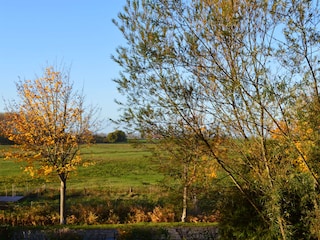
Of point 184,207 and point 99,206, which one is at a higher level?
point 184,207

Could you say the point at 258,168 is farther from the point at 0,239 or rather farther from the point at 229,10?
the point at 0,239

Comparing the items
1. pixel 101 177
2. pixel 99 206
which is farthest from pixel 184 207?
pixel 101 177

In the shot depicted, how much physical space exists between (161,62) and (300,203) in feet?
11.5

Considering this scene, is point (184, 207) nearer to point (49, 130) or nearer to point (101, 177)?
point (49, 130)

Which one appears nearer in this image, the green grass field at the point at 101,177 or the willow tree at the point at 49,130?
the willow tree at the point at 49,130

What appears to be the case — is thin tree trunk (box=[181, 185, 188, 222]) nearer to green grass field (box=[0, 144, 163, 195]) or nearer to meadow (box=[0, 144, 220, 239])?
meadow (box=[0, 144, 220, 239])

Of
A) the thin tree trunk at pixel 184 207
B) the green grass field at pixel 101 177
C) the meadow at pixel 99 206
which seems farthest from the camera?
the green grass field at pixel 101 177

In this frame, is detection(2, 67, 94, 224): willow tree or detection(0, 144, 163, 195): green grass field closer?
detection(2, 67, 94, 224): willow tree

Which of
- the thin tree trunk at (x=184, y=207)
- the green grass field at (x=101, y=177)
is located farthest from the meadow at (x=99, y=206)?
the thin tree trunk at (x=184, y=207)

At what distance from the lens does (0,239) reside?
9.70 meters

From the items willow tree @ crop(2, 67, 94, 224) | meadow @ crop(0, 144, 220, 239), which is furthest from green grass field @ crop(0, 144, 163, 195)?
willow tree @ crop(2, 67, 94, 224)

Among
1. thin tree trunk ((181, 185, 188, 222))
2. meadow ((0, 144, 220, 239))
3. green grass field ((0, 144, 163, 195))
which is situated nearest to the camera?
meadow ((0, 144, 220, 239))

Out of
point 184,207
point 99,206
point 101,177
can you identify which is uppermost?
point 101,177

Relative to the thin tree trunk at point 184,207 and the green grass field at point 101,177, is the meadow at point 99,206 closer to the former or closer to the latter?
the green grass field at point 101,177
